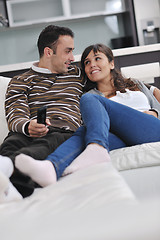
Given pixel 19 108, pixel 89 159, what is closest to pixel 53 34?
pixel 19 108

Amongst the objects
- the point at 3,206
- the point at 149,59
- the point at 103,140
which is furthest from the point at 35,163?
the point at 149,59

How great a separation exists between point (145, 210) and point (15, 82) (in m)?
1.55

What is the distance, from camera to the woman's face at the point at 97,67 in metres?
2.02

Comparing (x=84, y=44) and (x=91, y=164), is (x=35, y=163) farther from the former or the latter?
(x=84, y=44)

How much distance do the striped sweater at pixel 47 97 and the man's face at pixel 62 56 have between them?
0.05 m

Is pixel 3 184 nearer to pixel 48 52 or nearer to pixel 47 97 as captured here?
pixel 47 97

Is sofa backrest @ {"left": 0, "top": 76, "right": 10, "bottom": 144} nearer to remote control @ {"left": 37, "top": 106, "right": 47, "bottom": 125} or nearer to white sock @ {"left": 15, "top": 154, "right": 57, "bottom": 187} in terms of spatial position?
remote control @ {"left": 37, "top": 106, "right": 47, "bottom": 125}

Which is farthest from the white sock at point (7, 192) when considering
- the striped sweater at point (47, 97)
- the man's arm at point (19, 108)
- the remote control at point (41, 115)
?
the striped sweater at point (47, 97)

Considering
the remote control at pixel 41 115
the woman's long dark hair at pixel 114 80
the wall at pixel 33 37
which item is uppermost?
the wall at pixel 33 37

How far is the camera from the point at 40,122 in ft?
4.84

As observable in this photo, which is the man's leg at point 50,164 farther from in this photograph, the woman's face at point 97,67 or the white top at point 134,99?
the woman's face at point 97,67

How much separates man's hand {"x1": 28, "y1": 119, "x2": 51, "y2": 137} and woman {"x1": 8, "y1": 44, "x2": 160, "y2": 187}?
0.57 feet

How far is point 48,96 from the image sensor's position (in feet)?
6.25

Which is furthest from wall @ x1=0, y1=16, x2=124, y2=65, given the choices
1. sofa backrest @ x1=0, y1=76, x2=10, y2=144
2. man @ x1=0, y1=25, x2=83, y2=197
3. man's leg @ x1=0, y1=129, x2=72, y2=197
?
man's leg @ x1=0, y1=129, x2=72, y2=197
